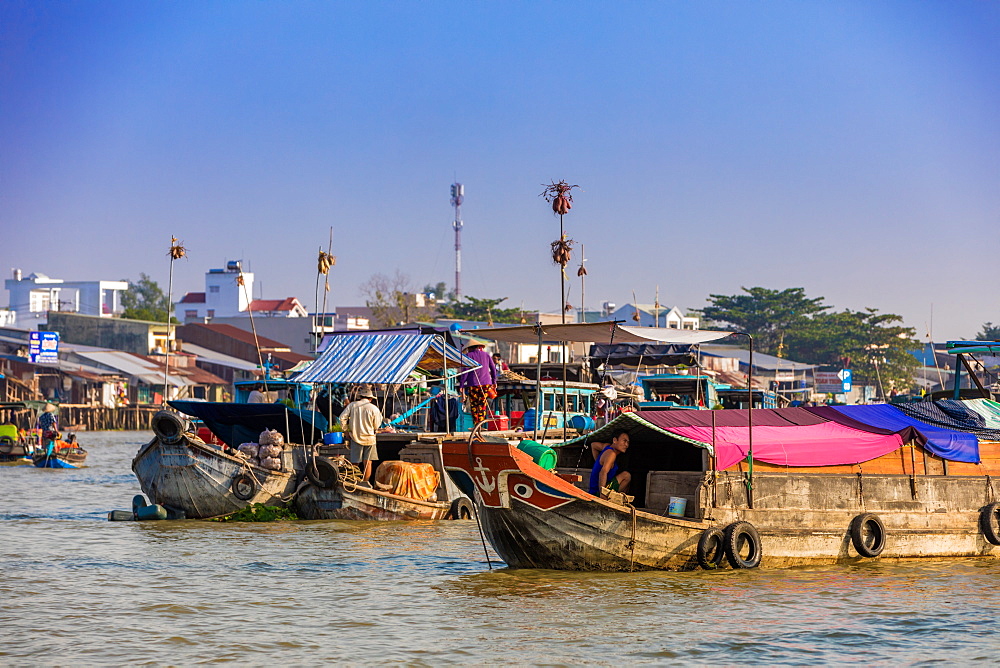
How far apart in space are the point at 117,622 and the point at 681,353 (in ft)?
73.8

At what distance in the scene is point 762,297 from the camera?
75625 mm

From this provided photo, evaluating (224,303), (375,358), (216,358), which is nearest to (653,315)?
(216,358)

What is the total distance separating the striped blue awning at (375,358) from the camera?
1847cm

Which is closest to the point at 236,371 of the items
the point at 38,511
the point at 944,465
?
the point at 38,511

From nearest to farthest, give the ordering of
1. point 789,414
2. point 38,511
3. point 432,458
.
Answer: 1. point 789,414
2. point 432,458
3. point 38,511

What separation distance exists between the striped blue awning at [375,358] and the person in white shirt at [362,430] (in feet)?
1.85

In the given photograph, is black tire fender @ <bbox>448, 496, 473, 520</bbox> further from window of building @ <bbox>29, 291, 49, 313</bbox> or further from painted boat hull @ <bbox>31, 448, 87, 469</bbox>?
window of building @ <bbox>29, 291, 49, 313</bbox>

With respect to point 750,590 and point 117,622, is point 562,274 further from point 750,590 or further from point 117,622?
point 117,622

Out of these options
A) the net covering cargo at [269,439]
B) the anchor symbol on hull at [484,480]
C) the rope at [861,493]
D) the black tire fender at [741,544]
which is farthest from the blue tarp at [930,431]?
the net covering cargo at [269,439]

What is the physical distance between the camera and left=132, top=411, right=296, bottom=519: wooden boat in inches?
671

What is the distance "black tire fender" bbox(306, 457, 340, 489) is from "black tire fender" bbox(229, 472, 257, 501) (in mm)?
958

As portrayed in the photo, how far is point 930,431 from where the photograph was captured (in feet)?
46.5

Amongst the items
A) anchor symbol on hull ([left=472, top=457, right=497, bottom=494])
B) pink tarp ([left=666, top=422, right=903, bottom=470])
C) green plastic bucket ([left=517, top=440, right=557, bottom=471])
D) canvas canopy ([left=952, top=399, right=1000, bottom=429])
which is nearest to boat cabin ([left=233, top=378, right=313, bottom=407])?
green plastic bucket ([left=517, top=440, right=557, bottom=471])

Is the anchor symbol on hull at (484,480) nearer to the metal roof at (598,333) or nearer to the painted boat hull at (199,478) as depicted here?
the metal roof at (598,333)
